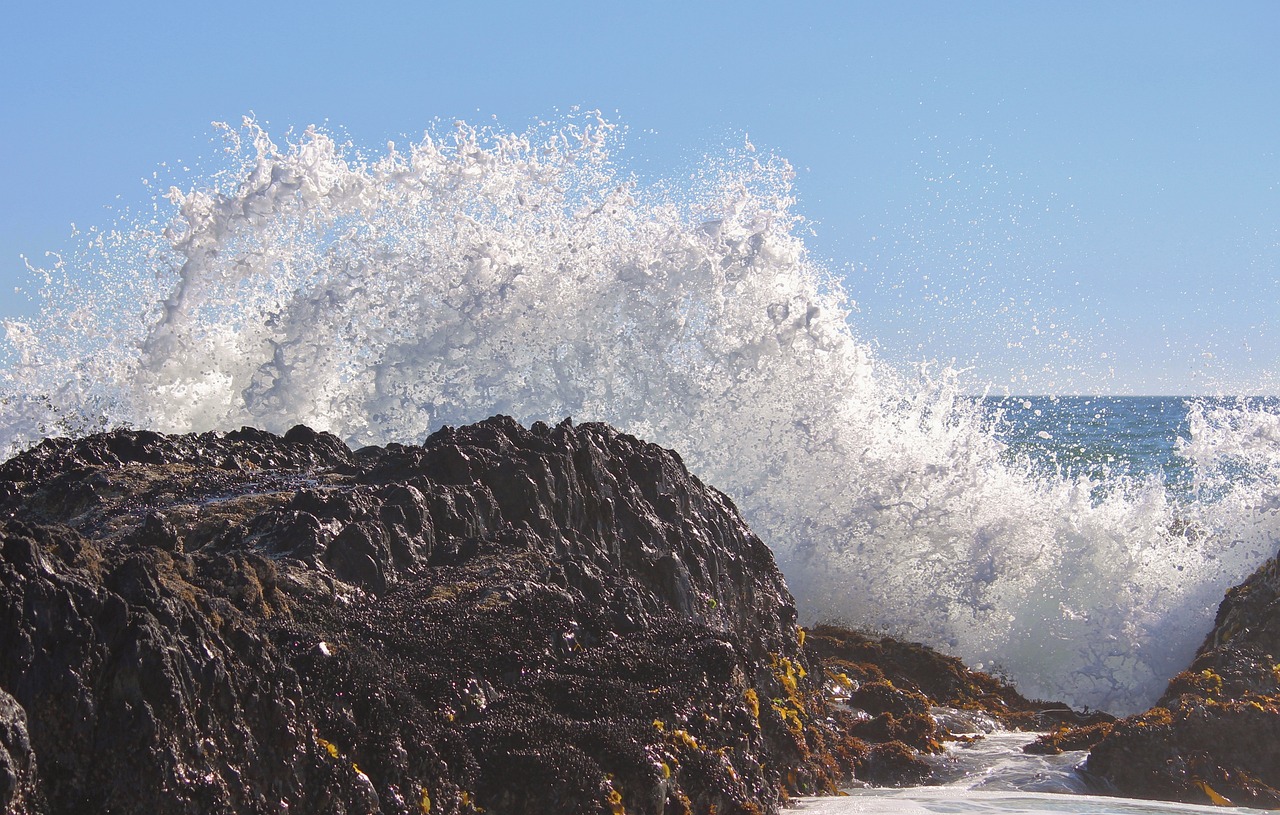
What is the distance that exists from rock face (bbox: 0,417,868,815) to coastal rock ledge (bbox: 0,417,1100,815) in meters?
0.01

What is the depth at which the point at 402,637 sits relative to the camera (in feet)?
16.8

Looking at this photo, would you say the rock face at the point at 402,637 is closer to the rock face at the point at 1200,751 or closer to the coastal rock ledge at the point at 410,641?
the coastal rock ledge at the point at 410,641

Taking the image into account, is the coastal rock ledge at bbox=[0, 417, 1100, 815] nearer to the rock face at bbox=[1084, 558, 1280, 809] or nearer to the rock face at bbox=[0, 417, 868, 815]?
the rock face at bbox=[0, 417, 868, 815]

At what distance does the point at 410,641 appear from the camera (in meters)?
5.10

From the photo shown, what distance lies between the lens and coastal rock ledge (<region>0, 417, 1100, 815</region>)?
3764 millimetres

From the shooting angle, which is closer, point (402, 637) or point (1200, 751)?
point (402, 637)

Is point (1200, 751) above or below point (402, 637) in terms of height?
below

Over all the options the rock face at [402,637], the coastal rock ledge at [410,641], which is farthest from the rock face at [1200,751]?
the rock face at [402,637]

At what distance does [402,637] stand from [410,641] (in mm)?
40

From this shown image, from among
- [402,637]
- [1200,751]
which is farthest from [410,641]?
[1200,751]

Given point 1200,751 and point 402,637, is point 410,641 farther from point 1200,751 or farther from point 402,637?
point 1200,751

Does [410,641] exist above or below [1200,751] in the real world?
above

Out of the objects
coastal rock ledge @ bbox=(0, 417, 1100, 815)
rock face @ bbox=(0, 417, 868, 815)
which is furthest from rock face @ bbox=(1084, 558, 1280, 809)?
rock face @ bbox=(0, 417, 868, 815)

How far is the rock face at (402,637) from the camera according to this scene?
12.3 feet
